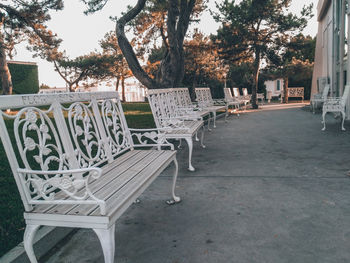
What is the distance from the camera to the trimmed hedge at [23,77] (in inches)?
1028

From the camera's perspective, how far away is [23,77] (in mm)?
26656

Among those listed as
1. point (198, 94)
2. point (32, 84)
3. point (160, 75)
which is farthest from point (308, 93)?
point (32, 84)

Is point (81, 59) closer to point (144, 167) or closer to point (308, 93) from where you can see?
point (308, 93)

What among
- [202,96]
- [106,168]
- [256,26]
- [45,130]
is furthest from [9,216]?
[256,26]

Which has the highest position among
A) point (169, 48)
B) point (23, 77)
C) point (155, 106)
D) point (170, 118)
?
point (23, 77)

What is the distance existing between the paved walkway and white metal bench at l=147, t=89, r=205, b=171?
582 mm

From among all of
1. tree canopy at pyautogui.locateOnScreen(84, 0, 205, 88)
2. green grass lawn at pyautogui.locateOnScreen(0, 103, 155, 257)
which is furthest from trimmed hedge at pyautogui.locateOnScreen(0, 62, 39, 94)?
green grass lawn at pyautogui.locateOnScreen(0, 103, 155, 257)

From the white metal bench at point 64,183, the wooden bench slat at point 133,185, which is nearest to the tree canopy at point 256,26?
the wooden bench slat at point 133,185

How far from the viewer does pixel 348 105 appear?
10031 millimetres

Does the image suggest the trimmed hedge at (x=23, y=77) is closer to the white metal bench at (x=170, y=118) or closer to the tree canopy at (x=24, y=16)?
the tree canopy at (x=24, y=16)

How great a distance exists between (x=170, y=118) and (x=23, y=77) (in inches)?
1020

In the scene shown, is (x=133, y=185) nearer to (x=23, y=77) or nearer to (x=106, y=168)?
(x=106, y=168)

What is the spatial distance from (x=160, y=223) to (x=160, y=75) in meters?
6.46

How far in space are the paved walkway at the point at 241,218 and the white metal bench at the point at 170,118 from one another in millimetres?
582
